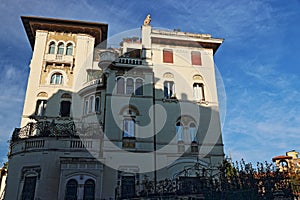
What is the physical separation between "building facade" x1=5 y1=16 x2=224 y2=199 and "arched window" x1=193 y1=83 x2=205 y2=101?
0.09 metres

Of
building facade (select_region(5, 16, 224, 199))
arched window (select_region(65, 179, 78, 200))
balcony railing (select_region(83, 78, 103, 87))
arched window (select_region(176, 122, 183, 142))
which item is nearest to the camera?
arched window (select_region(65, 179, 78, 200))

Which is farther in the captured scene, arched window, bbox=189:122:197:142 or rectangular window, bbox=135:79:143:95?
rectangular window, bbox=135:79:143:95

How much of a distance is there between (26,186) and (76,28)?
16.4m

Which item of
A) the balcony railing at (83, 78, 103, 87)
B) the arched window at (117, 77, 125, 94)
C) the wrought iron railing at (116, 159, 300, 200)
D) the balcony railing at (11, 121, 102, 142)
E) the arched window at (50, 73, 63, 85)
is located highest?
the arched window at (50, 73, 63, 85)

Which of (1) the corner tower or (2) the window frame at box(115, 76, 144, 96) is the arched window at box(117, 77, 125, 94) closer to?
(2) the window frame at box(115, 76, 144, 96)

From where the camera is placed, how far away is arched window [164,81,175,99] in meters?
23.4

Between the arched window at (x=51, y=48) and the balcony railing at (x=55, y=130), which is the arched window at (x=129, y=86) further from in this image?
the arched window at (x=51, y=48)

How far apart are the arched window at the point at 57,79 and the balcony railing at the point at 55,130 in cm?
710


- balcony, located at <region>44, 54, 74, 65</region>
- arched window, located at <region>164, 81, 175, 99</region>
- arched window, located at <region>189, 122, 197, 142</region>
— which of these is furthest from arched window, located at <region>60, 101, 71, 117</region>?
arched window, located at <region>189, 122, 197, 142</region>

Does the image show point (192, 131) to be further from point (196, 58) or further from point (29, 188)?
point (29, 188)

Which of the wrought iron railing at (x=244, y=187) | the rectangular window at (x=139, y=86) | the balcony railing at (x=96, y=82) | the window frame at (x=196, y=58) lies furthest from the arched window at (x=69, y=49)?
the wrought iron railing at (x=244, y=187)

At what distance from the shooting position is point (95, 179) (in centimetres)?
1689

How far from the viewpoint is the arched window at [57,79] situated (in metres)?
25.7

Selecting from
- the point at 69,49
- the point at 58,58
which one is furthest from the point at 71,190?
the point at 69,49
